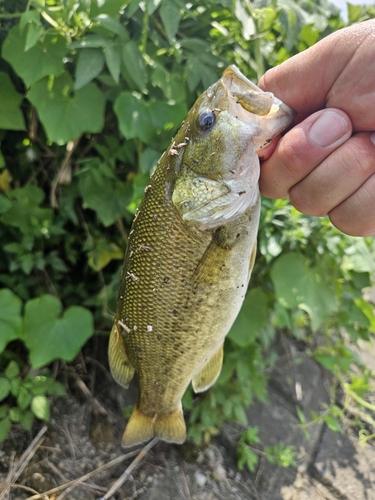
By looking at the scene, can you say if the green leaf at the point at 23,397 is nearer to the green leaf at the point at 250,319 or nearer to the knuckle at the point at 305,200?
the green leaf at the point at 250,319

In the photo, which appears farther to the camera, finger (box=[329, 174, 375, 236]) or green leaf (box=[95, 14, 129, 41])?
green leaf (box=[95, 14, 129, 41])

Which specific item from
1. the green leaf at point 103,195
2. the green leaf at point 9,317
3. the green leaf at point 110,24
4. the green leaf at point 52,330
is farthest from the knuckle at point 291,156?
the green leaf at point 9,317

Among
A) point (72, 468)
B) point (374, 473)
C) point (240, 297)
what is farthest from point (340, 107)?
point (374, 473)

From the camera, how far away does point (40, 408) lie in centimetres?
167

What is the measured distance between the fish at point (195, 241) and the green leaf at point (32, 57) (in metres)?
0.70

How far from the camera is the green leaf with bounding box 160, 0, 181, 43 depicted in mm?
1345

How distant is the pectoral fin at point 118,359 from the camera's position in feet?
4.28

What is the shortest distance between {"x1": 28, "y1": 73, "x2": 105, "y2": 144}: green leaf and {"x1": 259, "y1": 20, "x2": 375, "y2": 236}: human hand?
0.81m

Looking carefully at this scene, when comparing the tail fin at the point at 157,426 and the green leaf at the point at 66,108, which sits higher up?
the green leaf at the point at 66,108

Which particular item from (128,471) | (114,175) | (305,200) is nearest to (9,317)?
(114,175)

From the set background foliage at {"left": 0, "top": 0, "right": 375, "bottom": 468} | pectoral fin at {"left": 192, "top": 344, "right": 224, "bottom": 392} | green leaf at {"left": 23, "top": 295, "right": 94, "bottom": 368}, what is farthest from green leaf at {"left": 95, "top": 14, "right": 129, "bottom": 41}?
pectoral fin at {"left": 192, "top": 344, "right": 224, "bottom": 392}

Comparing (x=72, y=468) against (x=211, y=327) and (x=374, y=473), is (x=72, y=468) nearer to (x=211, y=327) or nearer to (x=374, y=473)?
(x=211, y=327)

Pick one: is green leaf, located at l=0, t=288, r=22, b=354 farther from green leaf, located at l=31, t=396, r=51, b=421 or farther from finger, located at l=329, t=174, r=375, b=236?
finger, located at l=329, t=174, r=375, b=236

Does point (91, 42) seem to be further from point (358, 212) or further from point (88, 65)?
point (358, 212)
